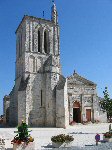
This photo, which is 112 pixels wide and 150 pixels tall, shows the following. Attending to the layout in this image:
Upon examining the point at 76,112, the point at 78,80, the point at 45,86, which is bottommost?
the point at 76,112

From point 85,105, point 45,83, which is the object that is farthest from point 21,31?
point 85,105

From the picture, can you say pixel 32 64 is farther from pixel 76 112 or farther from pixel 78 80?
pixel 76 112

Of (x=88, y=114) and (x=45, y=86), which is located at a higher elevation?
(x=45, y=86)

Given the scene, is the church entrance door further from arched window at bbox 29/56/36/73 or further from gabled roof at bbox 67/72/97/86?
arched window at bbox 29/56/36/73

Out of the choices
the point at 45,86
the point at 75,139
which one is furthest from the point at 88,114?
the point at 75,139

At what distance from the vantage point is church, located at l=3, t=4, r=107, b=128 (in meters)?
31.8

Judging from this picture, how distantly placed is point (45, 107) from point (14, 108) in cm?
555

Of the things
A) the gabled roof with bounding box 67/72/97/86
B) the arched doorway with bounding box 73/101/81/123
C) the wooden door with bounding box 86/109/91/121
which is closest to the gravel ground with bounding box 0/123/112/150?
the arched doorway with bounding box 73/101/81/123

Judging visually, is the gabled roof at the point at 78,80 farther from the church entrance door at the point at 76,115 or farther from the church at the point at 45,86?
the church entrance door at the point at 76,115

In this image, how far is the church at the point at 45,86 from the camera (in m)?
31.8

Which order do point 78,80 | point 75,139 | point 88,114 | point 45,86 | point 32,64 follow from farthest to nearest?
point 78,80
point 88,114
point 32,64
point 45,86
point 75,139

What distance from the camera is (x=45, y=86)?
1318 inches

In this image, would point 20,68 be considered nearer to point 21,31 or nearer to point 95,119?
point 21,31

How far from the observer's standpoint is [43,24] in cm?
3569
